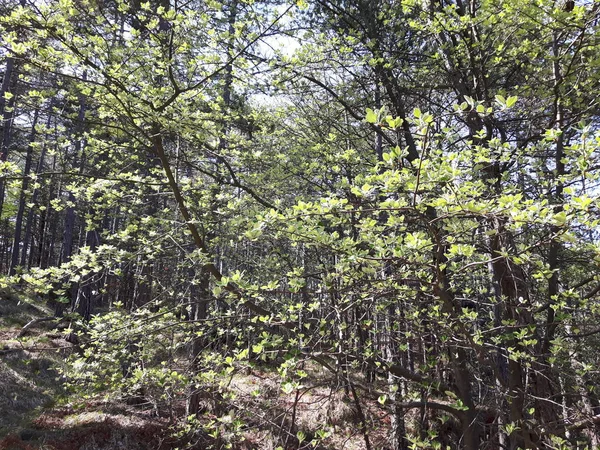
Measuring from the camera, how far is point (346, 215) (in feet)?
9.70

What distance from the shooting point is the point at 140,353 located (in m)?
3.96

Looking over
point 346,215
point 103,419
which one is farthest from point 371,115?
point 103,419

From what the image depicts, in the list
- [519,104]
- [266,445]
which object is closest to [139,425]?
[266,445]

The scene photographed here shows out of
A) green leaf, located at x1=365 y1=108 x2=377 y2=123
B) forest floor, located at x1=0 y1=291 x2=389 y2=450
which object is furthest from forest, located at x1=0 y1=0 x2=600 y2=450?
forest floor, located at x1=0 y1=291 x2=389 y2=450

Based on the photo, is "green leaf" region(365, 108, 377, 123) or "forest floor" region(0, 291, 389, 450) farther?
"forest floor" region(0, 291, 389, 450)

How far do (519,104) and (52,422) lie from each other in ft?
36.0

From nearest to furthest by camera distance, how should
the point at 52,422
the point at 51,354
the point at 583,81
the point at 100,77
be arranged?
the point at 100,77
the point at 583,81
the point at 52,422
the point at 51,354

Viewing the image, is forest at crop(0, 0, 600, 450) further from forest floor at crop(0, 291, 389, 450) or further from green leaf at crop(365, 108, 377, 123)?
forest floor at crop(0, 291, 389, 450)

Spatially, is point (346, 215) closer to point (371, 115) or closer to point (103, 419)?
point (371, 115)

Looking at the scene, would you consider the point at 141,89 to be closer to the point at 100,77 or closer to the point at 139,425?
the point at 100,77

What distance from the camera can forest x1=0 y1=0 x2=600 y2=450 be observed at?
2627 mm

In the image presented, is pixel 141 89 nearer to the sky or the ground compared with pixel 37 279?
nearer to the sky

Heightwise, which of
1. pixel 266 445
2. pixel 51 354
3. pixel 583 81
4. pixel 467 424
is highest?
pixel 583 81

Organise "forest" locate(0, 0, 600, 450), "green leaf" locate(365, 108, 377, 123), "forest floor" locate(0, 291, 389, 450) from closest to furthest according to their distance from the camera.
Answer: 1. "green leaf" locate(365, 108, 377, 123)
2. "forest" locate(0, 0, 600, 450)
3. "forest floor" locate(0, 291, 389, 450)
